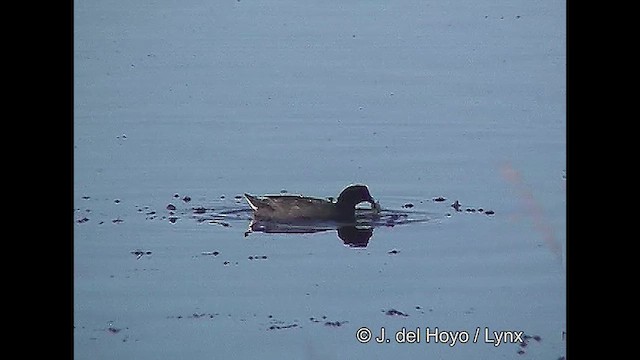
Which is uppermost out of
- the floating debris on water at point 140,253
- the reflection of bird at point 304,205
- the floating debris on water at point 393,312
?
the reflection of bird at point 304,205

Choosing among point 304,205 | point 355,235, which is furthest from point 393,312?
point 304,205

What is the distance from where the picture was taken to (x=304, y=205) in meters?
6.02

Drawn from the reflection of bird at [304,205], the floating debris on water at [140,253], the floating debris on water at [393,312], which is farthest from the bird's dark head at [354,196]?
the floating debris on water at [140,253]

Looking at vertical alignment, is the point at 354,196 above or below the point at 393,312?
above

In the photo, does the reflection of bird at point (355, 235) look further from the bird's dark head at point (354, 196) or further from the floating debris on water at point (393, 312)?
the floating debris on water at point (393, 312)

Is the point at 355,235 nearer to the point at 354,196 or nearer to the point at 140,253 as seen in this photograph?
the point at 354,196

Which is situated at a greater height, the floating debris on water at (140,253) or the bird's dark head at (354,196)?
the bird's dark head at (354,196)

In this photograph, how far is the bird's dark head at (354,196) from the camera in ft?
19.7

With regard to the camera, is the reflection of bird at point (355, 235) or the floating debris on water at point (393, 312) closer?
the floating debris on water at point (393, 312)

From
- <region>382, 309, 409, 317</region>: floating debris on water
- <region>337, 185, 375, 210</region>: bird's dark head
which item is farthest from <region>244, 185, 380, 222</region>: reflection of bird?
<region>382, 309, 409, 317</region>: floating debris on water

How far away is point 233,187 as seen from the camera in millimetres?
5988

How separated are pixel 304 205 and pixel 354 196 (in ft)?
0.51

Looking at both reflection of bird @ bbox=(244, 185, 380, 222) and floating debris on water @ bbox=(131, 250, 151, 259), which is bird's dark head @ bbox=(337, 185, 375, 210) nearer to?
reflection of bird @ bbox=(244, 185, 380, 222)
